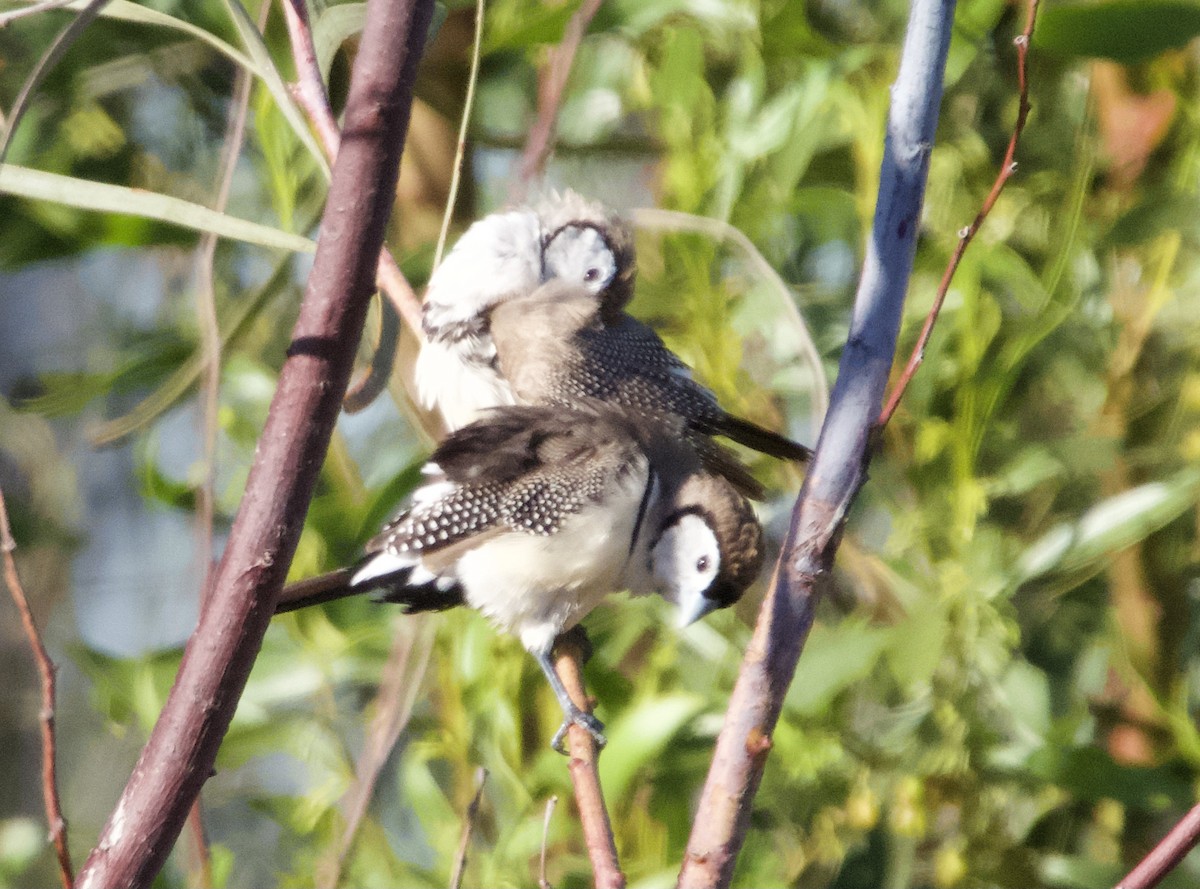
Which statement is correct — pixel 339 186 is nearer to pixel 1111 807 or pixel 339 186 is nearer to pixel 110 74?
pixel 1111 807

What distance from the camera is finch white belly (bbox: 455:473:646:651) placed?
1.04m

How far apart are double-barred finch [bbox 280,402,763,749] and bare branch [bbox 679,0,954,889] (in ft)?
1.16

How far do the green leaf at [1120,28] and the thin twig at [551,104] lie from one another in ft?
1.38

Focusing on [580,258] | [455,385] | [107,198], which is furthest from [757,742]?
[580,258]

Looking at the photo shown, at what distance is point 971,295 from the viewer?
1.29 metres

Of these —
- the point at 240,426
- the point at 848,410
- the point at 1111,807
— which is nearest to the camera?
the point at 848,410

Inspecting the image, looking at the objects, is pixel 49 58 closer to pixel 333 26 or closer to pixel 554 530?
pixel 333 26

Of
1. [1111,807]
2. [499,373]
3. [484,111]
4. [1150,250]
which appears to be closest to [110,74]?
[484,111]

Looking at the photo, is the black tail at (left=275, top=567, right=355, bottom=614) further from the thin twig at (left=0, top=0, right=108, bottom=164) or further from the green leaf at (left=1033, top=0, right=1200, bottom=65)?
the green leaf at (left=1033, top=0, right=1200, bottom=65)

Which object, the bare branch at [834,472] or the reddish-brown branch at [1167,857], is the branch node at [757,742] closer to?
the bare branch at [834,472]

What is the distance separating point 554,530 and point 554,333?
252 mm

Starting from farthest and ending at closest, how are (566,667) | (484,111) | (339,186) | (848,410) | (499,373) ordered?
1. (484,111)
2. (499,373)
3. (566,667)
4. (848,410)
5. (339,186)

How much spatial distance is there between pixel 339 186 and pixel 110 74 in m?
1.25

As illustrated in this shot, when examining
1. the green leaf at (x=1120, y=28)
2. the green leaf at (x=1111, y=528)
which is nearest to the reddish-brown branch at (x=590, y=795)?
the green leaf at (x=1111, y=528)
